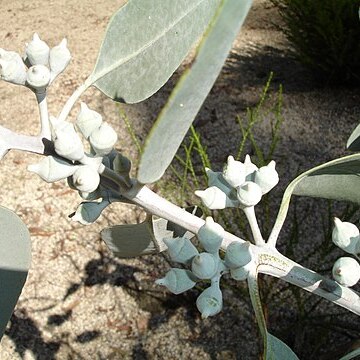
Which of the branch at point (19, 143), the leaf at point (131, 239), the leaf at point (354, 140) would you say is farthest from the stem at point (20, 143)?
the leaf at point (354, 140)

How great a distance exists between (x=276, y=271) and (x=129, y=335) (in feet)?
3.97

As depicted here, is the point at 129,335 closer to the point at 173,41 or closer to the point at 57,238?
the point at 57,238

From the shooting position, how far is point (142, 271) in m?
1.89

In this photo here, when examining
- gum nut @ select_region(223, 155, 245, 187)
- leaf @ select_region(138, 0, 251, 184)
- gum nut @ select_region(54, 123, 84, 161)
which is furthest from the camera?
gum nut @ select_region(223, 155, 245, 187)

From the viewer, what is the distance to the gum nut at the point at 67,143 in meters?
0.49

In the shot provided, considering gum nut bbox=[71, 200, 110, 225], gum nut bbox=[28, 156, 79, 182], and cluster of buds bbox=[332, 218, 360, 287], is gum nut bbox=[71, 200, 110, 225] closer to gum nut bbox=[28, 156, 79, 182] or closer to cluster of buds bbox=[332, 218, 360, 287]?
gum nut bbox=[28, 156, 79, 182]

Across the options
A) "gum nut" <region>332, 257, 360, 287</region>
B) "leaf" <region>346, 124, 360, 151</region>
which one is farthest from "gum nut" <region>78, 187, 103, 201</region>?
"leaf" <region>346, 124, 360, 151</region>

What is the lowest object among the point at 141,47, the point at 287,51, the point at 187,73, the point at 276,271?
the point at 287,51

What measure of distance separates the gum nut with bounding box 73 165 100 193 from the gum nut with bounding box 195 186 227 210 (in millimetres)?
105

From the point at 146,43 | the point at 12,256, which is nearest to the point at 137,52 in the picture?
the point at 146,43

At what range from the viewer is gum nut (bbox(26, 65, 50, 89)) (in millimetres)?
547

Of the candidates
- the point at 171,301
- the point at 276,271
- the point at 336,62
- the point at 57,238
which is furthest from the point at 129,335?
the point at 336,62

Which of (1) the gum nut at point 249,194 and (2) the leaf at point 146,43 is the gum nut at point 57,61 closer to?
(2) the leaf at point 146,43

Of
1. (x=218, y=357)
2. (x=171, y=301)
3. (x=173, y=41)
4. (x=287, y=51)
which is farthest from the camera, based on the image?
(x=287, y=51)
